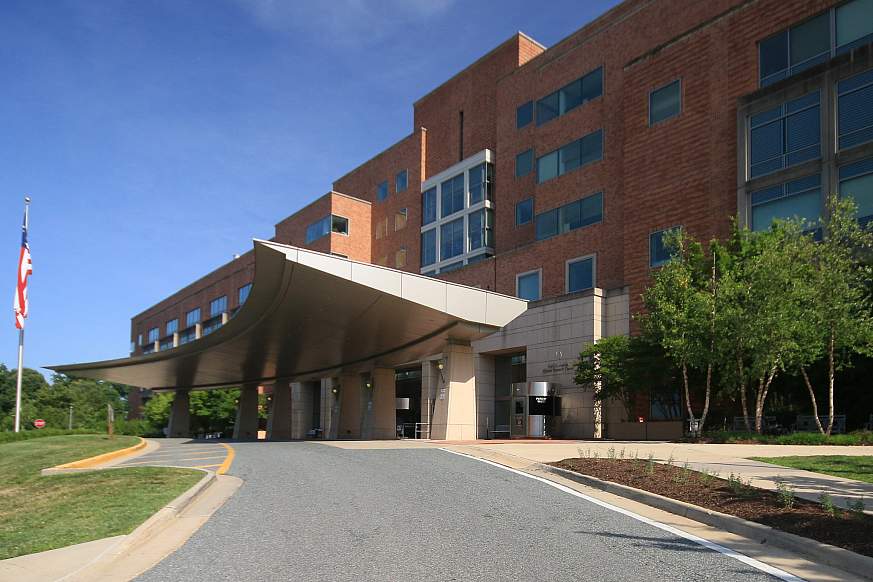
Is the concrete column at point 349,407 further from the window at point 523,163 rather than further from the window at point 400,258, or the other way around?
the window at point 523,163

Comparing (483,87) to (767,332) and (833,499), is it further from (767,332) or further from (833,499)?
(833,499)

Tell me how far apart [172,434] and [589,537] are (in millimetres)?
61906

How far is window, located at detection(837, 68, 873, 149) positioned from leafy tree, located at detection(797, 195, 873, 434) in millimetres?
3195

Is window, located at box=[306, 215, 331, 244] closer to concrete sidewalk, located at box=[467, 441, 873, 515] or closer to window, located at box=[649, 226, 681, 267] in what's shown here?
window, located at box=[649, 226, 681, 267]

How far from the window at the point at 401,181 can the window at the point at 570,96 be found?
17.4 m

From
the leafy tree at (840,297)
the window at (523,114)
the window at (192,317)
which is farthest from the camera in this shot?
the window at (192,317)

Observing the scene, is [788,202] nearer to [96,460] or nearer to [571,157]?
[571,157]

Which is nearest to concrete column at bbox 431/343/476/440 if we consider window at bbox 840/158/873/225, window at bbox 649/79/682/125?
window at bbox 649/79/682/125

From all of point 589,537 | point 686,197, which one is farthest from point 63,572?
point 686,197

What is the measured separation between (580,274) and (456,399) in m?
15.3

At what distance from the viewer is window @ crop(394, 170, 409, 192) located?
6488 centimetres

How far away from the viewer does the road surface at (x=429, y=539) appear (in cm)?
730

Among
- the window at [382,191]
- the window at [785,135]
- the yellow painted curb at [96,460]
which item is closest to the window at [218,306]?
the window at [382,191]

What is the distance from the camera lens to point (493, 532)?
30.2ft
